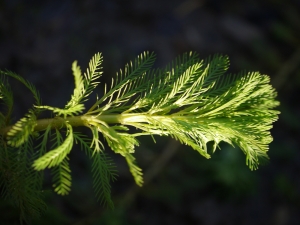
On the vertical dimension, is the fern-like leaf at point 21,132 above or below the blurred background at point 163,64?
below

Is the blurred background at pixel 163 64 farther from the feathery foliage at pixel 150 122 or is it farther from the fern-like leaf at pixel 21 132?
the fern-like leaf at pixel 21 132

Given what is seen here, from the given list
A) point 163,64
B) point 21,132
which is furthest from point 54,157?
point 163,64

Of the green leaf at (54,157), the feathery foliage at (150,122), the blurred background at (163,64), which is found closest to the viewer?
the green leaf at (54,157)

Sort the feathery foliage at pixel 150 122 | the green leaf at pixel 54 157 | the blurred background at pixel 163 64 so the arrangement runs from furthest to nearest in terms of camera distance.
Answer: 1. the blurred background at pixel 163 64
2. the feathery foliage at pixel 150 122
3. the green leaf at pixel 54 157

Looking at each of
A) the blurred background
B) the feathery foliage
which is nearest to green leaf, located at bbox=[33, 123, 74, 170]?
the feathery foliage

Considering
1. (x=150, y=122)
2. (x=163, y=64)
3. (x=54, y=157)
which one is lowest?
(x=54, y=157)

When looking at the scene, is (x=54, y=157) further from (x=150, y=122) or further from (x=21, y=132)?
(x=150, y=122)

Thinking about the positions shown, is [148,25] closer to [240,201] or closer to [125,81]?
[240,201]

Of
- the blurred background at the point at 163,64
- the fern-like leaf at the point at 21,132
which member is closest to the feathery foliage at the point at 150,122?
the fern-like leaf at the point at 21,132

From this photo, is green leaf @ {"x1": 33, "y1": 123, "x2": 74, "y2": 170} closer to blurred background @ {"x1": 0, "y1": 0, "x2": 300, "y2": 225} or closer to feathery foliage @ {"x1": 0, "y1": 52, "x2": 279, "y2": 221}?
feathery foliage @ {"x1": 0, "y1": 52, "x2": 279, "y2": 221}
